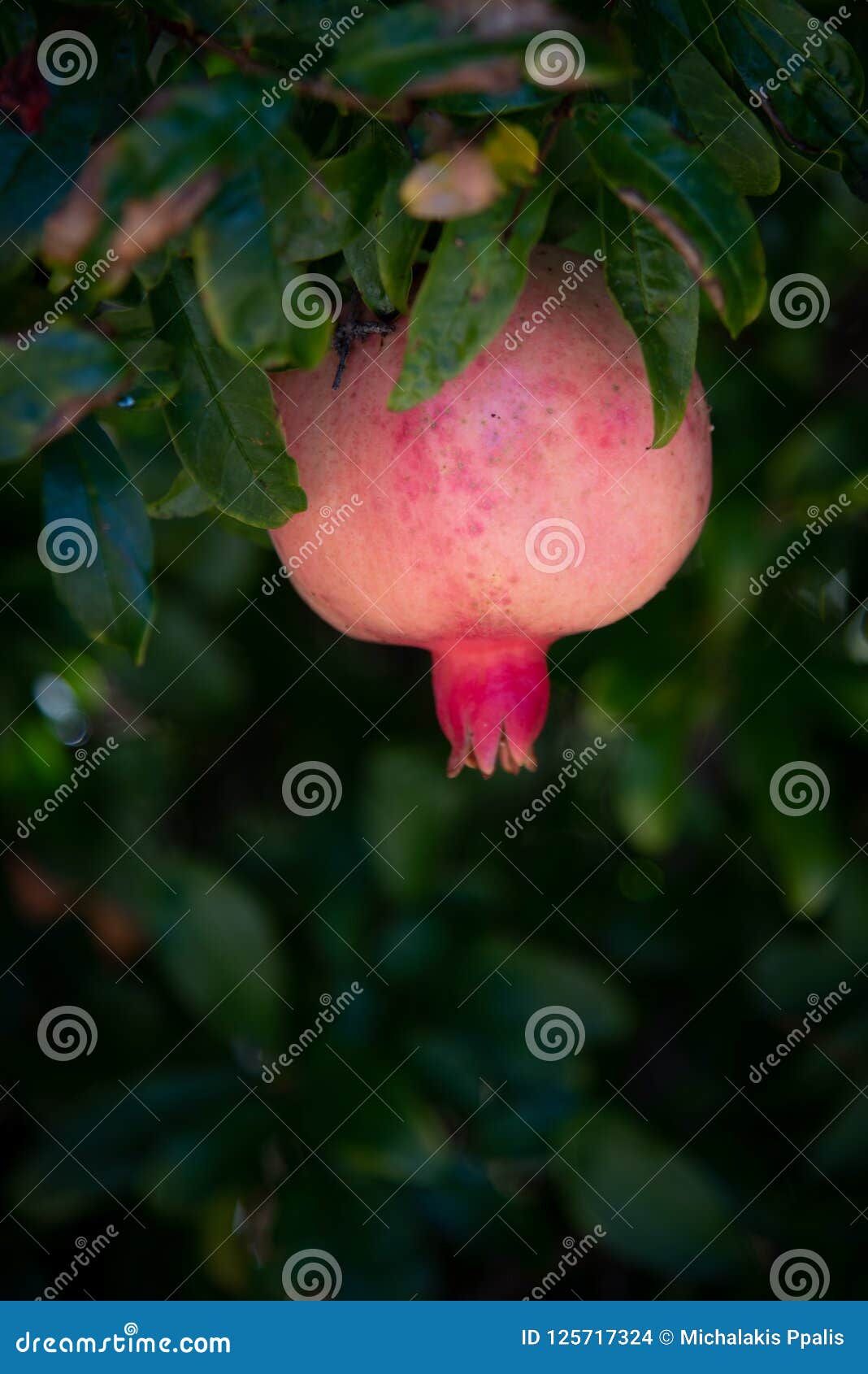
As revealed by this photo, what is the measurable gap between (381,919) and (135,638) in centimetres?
60

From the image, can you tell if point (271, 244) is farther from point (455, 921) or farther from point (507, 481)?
point (455, 921)

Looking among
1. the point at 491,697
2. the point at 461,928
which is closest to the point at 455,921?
the point at 461,928

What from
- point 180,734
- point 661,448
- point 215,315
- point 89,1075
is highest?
point 661,448

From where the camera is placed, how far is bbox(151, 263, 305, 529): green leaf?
2.11 ft

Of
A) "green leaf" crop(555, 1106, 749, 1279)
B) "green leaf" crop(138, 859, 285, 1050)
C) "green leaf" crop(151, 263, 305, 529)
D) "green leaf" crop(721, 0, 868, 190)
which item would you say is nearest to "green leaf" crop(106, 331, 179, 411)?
"green leaf" crop(151, 263, 305, 529)

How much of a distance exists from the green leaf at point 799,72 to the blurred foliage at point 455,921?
1.00ft

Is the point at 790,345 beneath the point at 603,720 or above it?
above

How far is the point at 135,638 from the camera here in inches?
28.8

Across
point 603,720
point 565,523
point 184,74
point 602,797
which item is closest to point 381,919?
point 602,797

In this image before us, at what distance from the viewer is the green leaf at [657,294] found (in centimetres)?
59

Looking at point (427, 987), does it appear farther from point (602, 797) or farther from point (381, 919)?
point (602, 797)

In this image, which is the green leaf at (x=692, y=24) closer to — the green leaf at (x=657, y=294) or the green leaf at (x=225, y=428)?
the green leaf at (x=657, y=294)

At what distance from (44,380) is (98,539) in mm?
121

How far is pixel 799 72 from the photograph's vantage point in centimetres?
70
